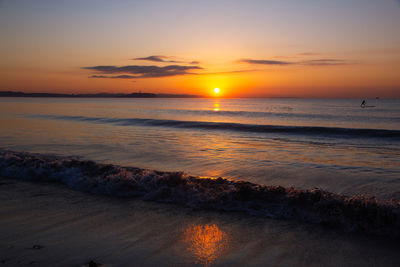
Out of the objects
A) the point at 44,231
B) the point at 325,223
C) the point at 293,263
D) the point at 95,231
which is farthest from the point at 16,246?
the point at 325,223

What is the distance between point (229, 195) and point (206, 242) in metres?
1.76

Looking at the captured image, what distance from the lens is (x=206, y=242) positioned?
3.86 m

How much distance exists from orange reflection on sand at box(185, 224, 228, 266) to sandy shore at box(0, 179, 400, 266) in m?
0.01

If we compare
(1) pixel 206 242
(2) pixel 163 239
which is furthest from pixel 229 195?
(2) pixel 163 239

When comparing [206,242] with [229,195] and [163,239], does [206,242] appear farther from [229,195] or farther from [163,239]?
[229,195]

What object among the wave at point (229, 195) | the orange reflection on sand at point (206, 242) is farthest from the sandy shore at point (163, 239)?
the wave at point (229, 195)

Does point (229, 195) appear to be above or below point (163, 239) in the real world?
above

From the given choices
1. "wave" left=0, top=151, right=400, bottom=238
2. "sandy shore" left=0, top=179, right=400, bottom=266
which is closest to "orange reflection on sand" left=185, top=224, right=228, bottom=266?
"sandy shore" left=0, top=179, right=400, bottom=266

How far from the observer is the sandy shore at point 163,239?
343 centimetres

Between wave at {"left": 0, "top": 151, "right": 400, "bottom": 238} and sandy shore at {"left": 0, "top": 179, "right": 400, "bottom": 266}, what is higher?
wave at {"left": 0, "top": 151, "right": 400, "bottom": 238}

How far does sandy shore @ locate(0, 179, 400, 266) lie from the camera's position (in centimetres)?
343

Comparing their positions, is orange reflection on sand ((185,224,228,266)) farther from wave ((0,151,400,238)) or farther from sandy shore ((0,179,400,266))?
wave ((0,151,400,238))

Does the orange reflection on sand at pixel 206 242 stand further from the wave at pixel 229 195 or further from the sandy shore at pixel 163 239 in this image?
the wave at pixel 229 195

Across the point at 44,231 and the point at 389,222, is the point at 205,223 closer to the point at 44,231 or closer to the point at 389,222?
the point at 44,231
